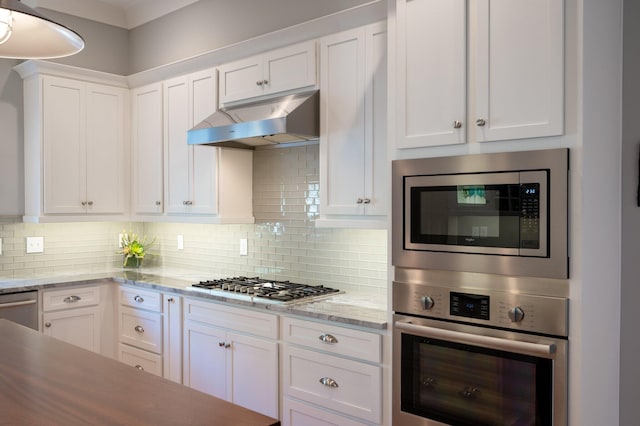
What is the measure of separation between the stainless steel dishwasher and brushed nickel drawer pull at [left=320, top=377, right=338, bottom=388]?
87.6 inches

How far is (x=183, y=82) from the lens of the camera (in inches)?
160

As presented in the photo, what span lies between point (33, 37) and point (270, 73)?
1760mm

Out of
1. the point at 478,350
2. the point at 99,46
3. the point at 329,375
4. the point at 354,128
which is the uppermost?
the point at 99,46

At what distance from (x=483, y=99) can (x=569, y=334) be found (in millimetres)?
969

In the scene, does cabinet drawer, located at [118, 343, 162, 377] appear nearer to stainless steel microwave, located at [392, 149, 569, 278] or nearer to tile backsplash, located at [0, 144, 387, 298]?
tile backsplash, located at [0, 144, 387, 298]

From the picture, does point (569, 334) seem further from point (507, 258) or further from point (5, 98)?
point (5, 98)

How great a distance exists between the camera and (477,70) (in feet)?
7.43

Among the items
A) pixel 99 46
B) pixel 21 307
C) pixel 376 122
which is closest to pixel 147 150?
pixel 99 46

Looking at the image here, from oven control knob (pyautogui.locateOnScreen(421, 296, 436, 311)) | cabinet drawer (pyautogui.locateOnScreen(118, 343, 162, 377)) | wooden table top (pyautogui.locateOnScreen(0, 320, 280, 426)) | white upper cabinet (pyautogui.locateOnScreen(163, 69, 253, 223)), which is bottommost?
cabinet drawer (pyautogui.locateOnScreen(118, 343, 162, 377))

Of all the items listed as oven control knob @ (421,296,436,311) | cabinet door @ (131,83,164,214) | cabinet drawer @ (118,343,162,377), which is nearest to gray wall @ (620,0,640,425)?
oven control knob @ (421,296,436,311)

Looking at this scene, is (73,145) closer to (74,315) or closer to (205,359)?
(74,315)

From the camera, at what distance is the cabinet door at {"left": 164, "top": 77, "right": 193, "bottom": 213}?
Answer: 13.3ft

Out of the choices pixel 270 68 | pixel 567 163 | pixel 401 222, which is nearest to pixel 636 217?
pixel 567 163

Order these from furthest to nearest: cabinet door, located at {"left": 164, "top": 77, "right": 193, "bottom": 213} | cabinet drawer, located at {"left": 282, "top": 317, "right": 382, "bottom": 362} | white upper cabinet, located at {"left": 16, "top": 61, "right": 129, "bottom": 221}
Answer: white upper cabinet, located at {"left": 16, "top": 61, "right": 129, "bottom": 221}, cabinet door, located at {"left": 164, "top": 77, "right": 193, "bottom": 213}, cabinet drawer, located at {"left": 282, "top": 317, "right": 382, "bottom": 362}
